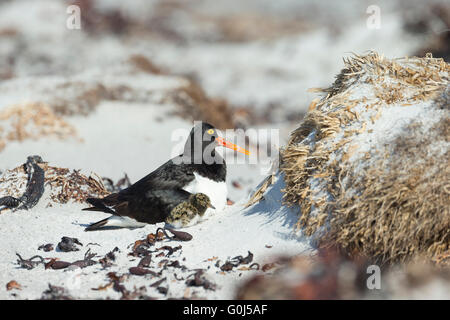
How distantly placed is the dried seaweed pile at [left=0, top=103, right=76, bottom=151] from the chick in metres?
3.79

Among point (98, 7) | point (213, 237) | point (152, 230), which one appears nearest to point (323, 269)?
point (213, 237)

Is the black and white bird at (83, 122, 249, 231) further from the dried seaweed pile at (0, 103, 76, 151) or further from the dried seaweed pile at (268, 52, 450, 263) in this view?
the dried seaweed pile at (0, 103, 76, 151)

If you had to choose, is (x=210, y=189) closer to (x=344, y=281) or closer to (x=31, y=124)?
→ (x=344, y=281)

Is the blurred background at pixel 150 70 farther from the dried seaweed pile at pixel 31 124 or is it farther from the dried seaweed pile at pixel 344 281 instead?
the dried seaweed pile at pixel 344 281

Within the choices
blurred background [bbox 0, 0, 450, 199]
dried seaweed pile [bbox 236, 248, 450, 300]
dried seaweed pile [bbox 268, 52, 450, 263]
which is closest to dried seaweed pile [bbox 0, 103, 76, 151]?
blurred background [bbox 0, 0, 450, 199]

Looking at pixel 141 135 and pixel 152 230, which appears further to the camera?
pixel 141 135

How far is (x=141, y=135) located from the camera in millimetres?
8094

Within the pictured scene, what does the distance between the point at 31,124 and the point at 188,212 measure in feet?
13.9

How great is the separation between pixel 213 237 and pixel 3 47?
9273 mm

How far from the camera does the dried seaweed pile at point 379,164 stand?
3.20 m

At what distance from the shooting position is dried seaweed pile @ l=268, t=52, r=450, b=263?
3197mm

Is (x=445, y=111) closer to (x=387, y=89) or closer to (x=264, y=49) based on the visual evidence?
(x=387, y=89)

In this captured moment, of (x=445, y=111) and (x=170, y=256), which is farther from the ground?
(x=445, y=111)

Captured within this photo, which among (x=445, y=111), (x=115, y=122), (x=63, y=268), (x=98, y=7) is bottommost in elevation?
(x=63, y=268)
